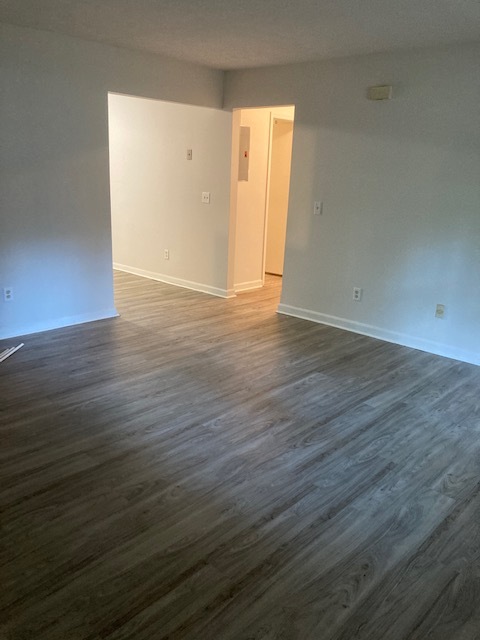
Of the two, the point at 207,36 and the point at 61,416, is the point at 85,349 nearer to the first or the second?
the point at 61,416

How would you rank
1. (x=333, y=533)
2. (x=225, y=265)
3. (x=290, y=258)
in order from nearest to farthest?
(x=333, y=533) < (x=290, y=258) < (x=225, y=265)

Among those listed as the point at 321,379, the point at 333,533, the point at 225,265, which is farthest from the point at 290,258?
the point at 333,533

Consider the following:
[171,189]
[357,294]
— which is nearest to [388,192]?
[357,294]

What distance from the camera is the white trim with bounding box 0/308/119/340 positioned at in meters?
4.38

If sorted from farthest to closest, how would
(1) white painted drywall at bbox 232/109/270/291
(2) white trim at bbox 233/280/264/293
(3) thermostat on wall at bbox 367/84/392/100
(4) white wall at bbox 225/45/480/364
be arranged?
(2) white trim at bbox 233/280/264/293, (1) white painted drywall at bbox 232/109/270/291, (3) thermostat on wall at bbox 367/84/392/100, (4) white wall at bbox 225/45/480/364

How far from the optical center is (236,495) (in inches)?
92.8

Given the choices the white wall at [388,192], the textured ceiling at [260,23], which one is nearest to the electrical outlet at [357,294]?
the white wall at [388,192]

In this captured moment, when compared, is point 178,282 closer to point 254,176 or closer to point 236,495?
point 254,176

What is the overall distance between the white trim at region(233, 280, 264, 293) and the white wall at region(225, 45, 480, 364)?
3.50ft

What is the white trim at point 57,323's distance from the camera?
438 cm

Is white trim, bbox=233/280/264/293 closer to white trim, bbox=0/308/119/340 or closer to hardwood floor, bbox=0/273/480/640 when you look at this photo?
white trim, bbox=0/308/119/340

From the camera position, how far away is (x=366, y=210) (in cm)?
457

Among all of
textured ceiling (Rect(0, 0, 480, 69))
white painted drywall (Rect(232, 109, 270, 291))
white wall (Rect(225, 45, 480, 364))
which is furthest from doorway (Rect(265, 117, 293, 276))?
textured ceiling (Rect(0, 0, 480, 69))

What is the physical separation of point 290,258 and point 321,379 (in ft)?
6.11
